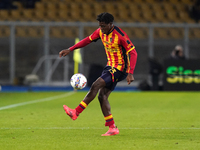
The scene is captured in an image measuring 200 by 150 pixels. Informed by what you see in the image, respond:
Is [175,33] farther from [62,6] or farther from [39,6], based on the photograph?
[39,6]

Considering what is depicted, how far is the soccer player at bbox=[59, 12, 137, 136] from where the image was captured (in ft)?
21.7

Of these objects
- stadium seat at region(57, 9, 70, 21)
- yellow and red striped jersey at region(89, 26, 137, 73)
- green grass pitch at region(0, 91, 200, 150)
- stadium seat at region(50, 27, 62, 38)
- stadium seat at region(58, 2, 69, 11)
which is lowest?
green grass pitch at region(0, 91, 200, 150)

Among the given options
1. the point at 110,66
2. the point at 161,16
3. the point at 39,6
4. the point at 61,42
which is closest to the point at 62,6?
the point at 39,6

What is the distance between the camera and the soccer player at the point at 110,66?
6.62 meters

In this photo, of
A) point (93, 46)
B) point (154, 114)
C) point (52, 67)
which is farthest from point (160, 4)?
point (154, 114)

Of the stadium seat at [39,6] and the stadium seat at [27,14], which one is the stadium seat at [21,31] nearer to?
the stadium seat at [27,14]

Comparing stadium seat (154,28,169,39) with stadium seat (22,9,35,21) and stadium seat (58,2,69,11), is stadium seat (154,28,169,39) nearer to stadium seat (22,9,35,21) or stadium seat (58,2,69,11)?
stadium seat (58,2,69,11)

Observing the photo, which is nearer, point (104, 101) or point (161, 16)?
point (104, 101)

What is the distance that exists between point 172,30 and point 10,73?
826cm

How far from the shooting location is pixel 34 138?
6.26m

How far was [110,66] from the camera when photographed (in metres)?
6.89

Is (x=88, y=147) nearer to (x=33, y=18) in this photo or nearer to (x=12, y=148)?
(x=12, y=148)

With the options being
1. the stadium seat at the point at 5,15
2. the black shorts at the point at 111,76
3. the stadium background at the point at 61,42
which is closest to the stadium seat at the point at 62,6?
the stadium background at the point at 61,42

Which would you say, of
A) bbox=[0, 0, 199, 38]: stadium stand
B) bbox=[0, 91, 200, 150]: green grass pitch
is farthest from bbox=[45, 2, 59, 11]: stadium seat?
bbox=[0, 91, 200, 150]: green grass pitch
